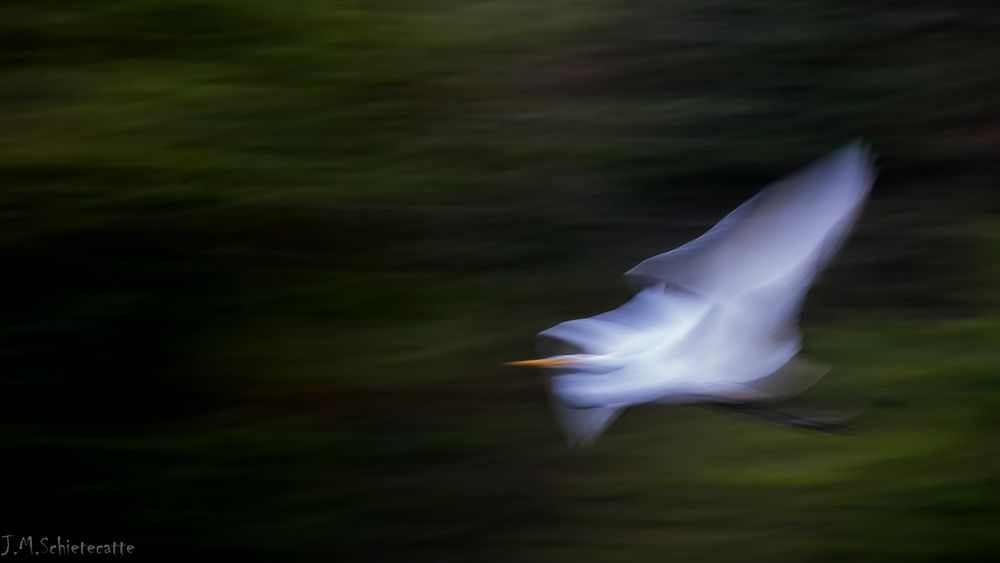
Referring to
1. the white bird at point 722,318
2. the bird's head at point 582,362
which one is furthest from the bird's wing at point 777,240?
the bird's head at point 582,362

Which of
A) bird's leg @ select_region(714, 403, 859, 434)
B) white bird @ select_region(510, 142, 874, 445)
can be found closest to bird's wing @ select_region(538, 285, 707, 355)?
white bird @ select_region(510, 142, 874, 445)

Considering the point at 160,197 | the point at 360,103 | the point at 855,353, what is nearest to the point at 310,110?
the point at 360,103

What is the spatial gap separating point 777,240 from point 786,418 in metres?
0.33

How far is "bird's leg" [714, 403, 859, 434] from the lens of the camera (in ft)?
5.34

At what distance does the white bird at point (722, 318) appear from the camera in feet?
4.85

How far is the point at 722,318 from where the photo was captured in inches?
60.6

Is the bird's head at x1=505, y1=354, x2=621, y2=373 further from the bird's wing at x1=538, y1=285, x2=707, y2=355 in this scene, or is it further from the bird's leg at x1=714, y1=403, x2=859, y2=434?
the bird's leg at x1=714, y1=403, x2=859, y2=434

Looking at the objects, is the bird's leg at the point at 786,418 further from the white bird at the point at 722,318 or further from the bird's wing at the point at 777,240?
the bird's wing at the point at 777,240

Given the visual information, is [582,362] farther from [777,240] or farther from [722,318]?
[777,240]

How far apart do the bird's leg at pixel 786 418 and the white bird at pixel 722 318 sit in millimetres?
14

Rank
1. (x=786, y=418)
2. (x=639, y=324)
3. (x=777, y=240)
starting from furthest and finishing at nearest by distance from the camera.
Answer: (x=786, y=418), (x=639, y=324), (x=777, y=240)

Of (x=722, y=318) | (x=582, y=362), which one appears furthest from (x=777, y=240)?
(x=582, y=362)

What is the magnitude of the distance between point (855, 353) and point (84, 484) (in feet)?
3.85

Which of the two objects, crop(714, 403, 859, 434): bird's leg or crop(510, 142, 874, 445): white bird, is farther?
crop(714, 403, 859, 434): bird's leg
